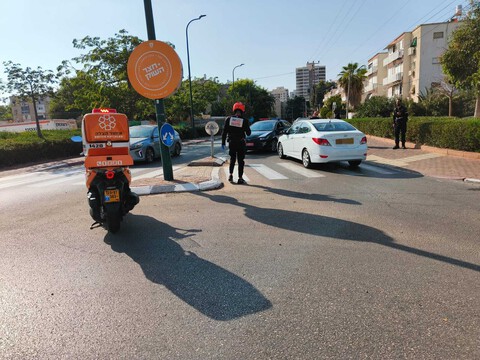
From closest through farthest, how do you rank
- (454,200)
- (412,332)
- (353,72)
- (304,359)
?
(304,359) < (412,332) < (454,200) < (353,72)

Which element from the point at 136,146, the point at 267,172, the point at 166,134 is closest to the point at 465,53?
the point at 267,172

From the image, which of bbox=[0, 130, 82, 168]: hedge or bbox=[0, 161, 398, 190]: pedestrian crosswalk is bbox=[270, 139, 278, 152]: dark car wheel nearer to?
bbox=[0, 161, 398, 190]: pedestrian crosswalk

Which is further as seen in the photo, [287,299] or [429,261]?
[429,261]

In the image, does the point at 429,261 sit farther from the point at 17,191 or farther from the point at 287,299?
the point at 17,191

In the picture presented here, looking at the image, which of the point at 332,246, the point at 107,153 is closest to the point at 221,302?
the point at 332,246

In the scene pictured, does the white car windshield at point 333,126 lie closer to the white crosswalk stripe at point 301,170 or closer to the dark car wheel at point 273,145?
the white crosswalk stripe at point 301,170

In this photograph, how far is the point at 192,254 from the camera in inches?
168

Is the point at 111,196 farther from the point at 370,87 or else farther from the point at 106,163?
the point at 370,87

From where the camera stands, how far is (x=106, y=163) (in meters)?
5.11

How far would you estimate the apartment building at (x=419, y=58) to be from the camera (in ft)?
138

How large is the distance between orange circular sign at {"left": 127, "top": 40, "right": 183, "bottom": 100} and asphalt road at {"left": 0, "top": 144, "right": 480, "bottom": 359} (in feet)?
9.91

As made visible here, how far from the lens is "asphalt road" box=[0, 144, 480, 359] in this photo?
2.56 meters

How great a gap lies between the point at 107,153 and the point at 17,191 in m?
5.38

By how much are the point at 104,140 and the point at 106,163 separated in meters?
0.37
